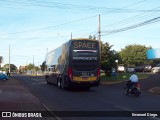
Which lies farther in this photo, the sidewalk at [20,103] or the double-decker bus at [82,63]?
the double-decker bus at [82,63]

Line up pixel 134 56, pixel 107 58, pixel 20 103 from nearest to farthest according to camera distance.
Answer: pixel 20 103, pixel 107 58, pixel 134 56

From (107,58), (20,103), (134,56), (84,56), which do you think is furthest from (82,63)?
(134,56)

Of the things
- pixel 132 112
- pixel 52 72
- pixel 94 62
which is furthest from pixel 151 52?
pixel 132 112

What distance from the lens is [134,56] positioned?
125188mm

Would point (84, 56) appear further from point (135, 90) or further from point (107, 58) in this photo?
point (107, 58)

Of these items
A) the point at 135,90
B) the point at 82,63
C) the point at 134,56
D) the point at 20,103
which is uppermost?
the point at 134,56

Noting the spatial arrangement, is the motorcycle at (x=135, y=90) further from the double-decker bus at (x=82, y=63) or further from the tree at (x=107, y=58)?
the tree at (x=107, y=58)

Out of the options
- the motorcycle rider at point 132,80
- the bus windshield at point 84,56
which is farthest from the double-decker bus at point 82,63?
the motorcycle rider at point 132,80

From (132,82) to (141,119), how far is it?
12855 millimetres

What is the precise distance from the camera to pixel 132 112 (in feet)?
51.5

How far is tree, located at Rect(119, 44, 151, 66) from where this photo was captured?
124 metres

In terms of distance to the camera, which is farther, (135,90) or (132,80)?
(132,80)

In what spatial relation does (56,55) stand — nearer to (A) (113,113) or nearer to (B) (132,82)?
(B) (132,82)

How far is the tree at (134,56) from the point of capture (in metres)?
124
